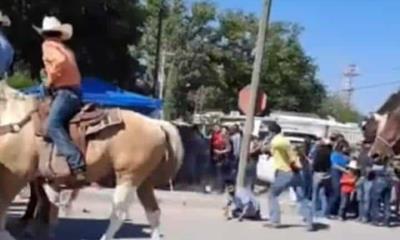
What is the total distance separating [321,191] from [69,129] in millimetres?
11172

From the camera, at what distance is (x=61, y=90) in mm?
10656

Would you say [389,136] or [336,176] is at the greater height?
[389,136]

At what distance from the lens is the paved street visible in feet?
49.3

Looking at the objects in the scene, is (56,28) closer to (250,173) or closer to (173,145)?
(173,145)

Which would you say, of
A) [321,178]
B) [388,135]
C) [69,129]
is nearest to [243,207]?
[321,178]

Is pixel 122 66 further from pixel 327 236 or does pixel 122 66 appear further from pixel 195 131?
pixel 327 236

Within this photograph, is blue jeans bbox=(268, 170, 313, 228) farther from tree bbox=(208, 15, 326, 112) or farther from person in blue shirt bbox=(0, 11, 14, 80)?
tree bbox=(208, 15, 326, 112)

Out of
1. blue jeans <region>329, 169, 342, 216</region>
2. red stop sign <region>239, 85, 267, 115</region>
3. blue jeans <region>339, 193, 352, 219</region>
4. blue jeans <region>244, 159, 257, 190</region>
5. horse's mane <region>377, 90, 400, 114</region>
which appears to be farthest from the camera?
red stop sign <region>239, 85, 267, 115</region>

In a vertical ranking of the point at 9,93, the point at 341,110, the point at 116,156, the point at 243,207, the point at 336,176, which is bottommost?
the point at 341,110

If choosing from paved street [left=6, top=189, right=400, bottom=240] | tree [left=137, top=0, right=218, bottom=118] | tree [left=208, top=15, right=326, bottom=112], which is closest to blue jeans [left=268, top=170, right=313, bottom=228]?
paved street [left=6, top=189, right=400, bottom=240]

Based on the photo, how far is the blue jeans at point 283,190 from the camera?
1755 centimetres

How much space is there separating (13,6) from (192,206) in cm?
904

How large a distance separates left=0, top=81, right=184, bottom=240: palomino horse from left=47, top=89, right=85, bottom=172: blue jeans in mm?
259

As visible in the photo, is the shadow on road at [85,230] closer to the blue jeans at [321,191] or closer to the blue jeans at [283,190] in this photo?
the blue jeans at [283,190]
